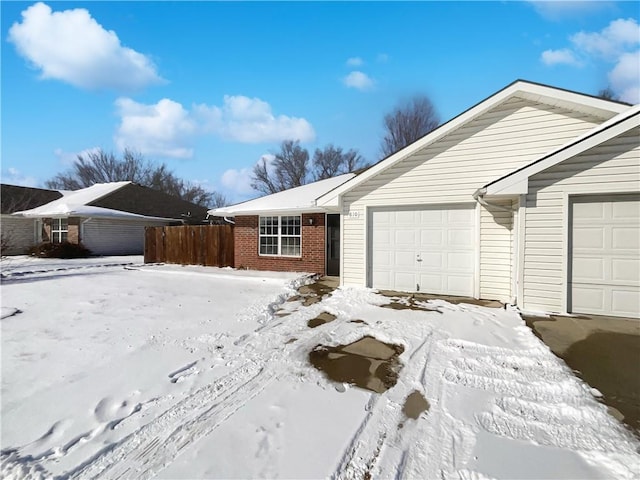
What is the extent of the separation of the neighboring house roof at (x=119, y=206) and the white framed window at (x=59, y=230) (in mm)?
746

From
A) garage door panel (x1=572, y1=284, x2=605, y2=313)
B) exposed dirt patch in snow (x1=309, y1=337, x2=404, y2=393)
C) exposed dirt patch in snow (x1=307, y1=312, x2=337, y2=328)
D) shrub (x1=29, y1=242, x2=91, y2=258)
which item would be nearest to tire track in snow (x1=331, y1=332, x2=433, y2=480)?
exposed dirt patch in snow (x1=309, y1=337, x2=404, y2=393)

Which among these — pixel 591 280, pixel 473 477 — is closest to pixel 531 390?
pixel 473 477

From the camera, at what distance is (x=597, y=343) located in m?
4.54

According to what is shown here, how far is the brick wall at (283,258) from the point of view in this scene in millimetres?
11055

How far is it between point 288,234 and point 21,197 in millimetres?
23816

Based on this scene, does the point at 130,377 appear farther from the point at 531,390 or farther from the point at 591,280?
the point at 591,280

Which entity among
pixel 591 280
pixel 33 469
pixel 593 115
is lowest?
pixel 33 469

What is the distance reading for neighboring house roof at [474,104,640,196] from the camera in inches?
212

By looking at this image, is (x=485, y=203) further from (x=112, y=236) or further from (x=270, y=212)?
(x=112, y=236)

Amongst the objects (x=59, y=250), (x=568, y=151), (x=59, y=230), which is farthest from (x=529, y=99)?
(x=59, y=230)

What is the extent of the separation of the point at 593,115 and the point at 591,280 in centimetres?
369

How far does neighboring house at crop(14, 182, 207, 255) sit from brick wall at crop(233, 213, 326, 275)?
12.4 meters

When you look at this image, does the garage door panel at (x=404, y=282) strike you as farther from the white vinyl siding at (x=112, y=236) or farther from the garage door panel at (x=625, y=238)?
the white vinyl siding at (x=112, y=236)

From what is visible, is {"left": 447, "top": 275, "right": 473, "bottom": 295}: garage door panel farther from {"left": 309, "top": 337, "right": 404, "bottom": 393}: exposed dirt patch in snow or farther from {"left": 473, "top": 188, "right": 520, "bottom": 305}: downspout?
{"left": 309, "top": 337, "right": 404, "bottom": 393}: exposed dirt patch in snow
